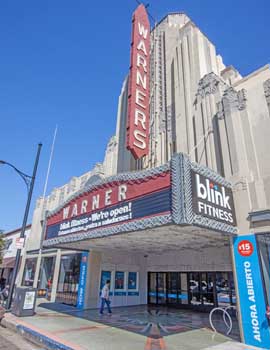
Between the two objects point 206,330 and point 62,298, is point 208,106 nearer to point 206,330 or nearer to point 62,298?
point 206,330

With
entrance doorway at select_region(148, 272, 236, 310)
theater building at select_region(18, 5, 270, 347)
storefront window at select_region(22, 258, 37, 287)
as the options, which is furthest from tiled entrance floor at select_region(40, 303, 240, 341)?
storefront window at select_region(22, 258, 37, 287)

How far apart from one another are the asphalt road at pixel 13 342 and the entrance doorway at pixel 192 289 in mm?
10371

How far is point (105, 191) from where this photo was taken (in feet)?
33.5

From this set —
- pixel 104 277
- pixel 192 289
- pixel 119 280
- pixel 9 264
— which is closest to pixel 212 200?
pixel 192 289

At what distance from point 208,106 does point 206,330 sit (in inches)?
412

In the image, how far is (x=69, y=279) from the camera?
60.1ft

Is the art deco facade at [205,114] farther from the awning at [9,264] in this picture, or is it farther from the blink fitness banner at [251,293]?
the awning at [9,264]

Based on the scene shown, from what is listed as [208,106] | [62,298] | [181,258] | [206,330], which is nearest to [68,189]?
[62,298]

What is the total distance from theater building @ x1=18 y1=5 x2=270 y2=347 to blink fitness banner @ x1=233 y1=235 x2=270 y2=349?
1.3 inches

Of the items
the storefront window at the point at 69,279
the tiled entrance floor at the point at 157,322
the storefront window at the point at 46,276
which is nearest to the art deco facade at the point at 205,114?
the tiled entrance floor at the point at 157,322

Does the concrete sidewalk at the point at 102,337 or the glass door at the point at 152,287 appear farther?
the glass door at the point at 152,287

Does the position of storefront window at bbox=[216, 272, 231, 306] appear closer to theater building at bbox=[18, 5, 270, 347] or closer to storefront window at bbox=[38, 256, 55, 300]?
theater building at bbox=[18, 5, 270, 347]

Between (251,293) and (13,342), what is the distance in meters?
8.55

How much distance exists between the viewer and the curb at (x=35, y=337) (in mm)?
7673
